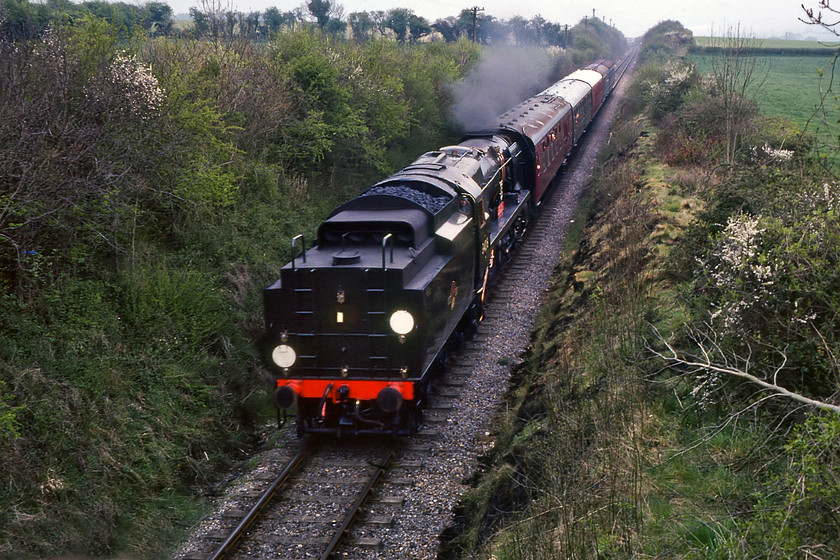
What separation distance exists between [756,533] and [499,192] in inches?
507

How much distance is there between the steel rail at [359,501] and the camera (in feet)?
25.5

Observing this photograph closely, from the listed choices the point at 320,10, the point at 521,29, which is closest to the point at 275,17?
the point at 320,10

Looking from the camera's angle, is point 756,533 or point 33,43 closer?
point 756,533

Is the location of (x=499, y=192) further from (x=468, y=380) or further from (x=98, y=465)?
(x=98, y=465)

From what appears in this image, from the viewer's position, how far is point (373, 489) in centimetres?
912

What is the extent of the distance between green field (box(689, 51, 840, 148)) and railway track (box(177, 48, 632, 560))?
1420cm

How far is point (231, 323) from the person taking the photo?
13.1m

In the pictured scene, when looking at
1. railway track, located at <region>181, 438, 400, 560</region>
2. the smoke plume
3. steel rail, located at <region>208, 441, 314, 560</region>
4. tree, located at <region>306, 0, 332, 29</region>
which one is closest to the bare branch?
railway track, located at <region>181, 438, 400, 560</region>

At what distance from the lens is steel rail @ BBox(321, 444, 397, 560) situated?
7.78 meters

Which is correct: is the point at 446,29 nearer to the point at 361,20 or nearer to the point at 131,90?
the point at 361,20

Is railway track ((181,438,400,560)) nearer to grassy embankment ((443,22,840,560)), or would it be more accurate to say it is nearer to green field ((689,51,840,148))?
grassy embankment ((443,22,840,560))

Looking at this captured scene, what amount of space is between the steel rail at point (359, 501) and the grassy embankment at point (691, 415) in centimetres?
130

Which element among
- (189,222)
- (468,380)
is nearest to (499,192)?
(468,380)

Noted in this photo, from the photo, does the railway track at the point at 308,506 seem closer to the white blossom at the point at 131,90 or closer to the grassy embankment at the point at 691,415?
the grassy embankment at the point at 691,415
